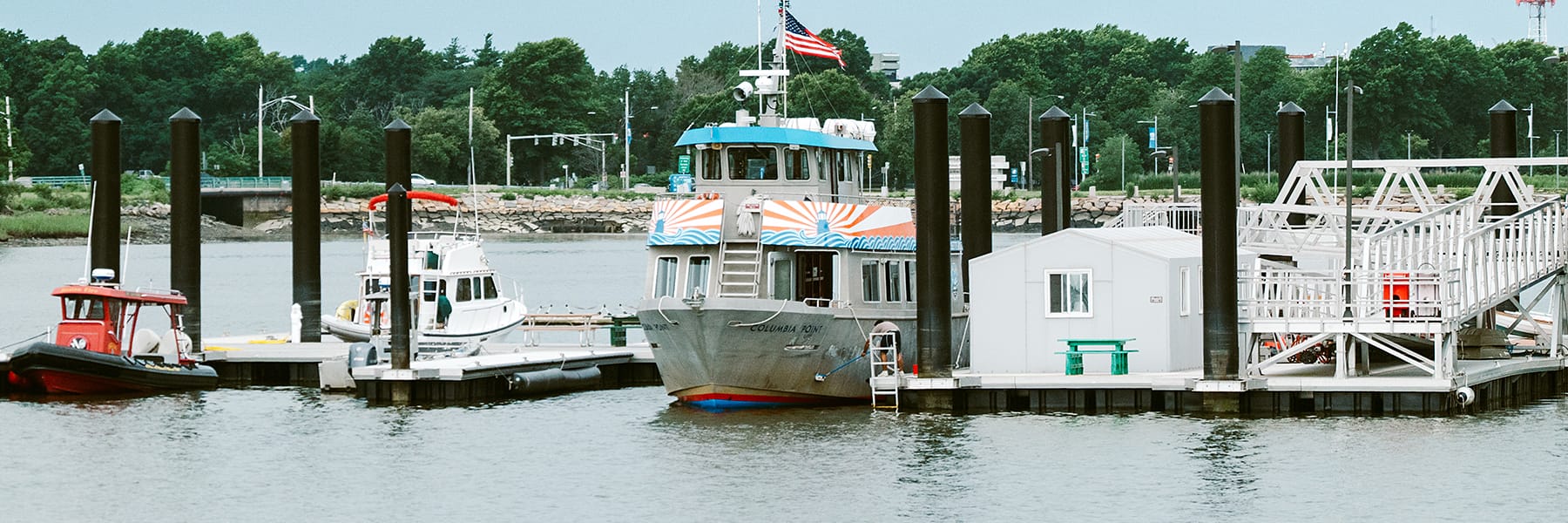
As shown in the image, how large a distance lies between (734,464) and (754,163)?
29.3ft

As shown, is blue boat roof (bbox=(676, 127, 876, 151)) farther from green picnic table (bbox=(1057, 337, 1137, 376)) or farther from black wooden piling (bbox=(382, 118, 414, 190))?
black wooden piling (bbox=(382, 118, 414, 190))

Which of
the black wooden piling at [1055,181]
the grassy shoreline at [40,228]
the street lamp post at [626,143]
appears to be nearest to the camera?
the black wooden piling at [1055,181]

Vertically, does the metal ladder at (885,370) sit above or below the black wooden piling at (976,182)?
below

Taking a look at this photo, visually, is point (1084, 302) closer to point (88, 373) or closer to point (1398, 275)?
point (1398, 275)

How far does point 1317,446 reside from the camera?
34.5m

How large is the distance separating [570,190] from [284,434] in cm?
11659

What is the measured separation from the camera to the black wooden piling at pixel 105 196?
45.6m

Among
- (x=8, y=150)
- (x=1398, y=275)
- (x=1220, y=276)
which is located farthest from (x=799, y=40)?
(x=8, y=150)

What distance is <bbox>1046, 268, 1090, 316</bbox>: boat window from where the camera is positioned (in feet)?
124

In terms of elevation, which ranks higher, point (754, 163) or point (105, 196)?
point (754, 163)

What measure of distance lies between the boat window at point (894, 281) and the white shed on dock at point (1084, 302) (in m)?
3.24

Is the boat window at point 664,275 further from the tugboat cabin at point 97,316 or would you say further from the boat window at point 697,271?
the tugboat cabin at point 97,316

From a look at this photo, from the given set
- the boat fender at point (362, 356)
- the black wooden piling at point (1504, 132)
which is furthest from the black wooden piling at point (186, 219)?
the black wooden piling at point (1504, 132)

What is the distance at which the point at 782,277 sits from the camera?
40188 millimetres
